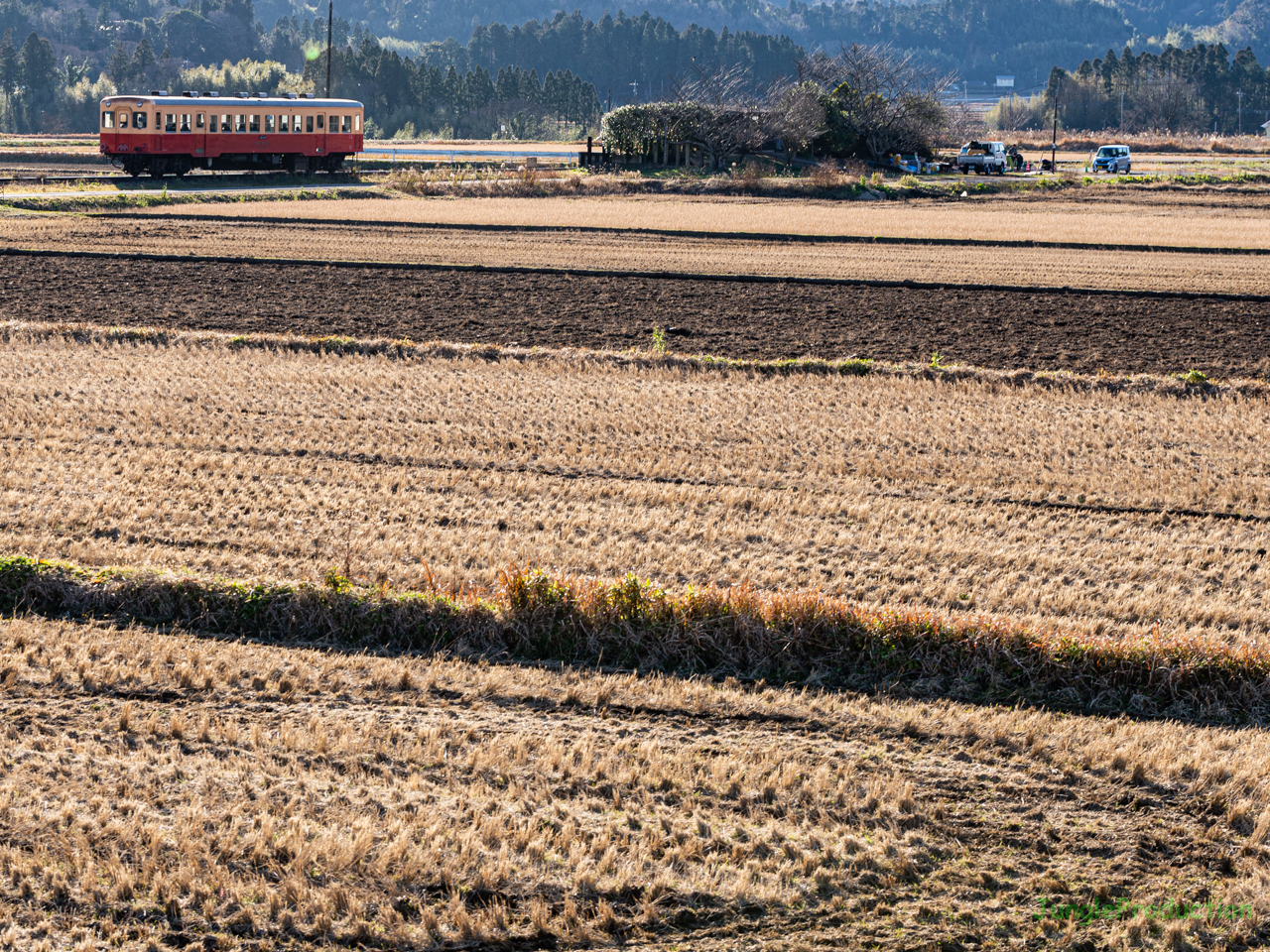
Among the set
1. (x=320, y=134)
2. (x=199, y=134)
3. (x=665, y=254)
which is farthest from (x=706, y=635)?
(x=320, y=134)

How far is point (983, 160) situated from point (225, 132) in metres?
40.0

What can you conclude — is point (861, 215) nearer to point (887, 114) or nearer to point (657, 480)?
point (887, 114)

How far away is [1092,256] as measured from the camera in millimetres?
30703

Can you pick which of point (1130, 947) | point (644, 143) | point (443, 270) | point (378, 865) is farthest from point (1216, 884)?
point (644, 143)

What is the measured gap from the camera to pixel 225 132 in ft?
161

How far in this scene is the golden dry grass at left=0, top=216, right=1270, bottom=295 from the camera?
26.8 m

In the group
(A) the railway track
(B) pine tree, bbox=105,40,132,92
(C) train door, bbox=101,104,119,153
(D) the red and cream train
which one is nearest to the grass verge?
(A) the railway track

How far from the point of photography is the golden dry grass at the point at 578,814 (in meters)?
4.63

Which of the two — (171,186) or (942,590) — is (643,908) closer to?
(942,590)

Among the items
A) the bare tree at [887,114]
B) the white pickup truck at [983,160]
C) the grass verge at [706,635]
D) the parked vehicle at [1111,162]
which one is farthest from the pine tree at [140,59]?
the grass verge at [706,635]

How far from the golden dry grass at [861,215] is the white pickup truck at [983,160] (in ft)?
48.7

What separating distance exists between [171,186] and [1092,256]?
114 ft

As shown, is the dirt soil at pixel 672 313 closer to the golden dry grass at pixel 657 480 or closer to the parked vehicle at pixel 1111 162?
the golden dry grass at pixel 657 480

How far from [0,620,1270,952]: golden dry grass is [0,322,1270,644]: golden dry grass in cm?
184
